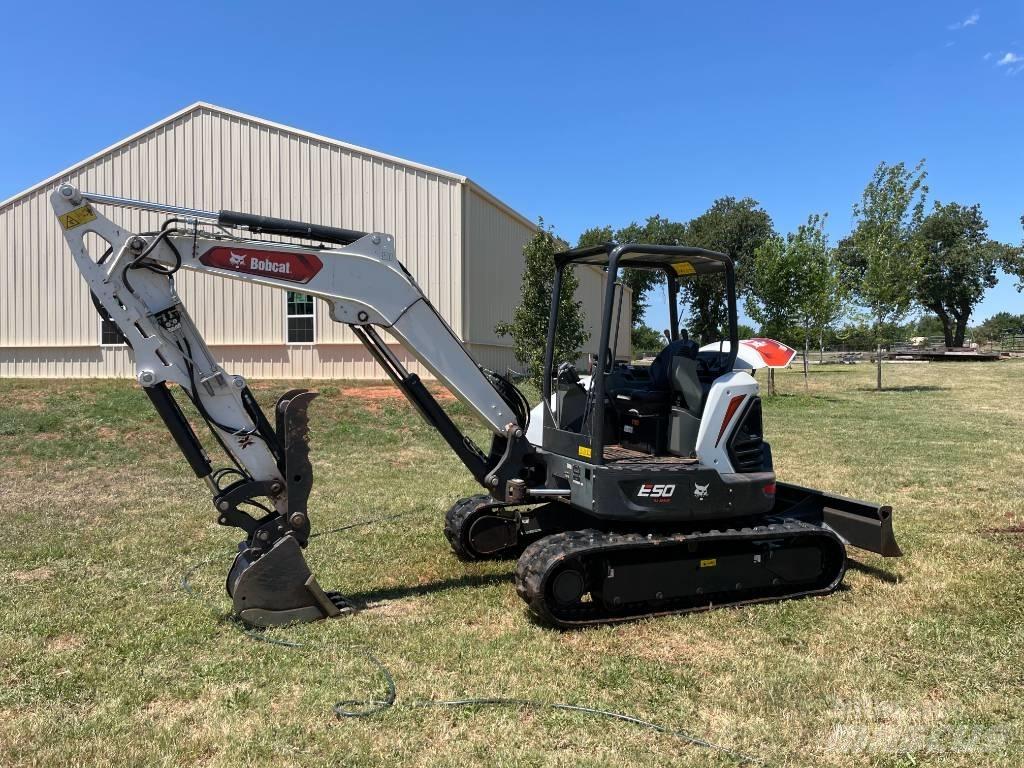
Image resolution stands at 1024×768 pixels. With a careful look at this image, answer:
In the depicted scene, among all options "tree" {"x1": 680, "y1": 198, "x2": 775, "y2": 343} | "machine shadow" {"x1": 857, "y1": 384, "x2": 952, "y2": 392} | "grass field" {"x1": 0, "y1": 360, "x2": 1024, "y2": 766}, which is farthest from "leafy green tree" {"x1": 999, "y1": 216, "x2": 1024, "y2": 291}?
"grass field" {"x1": 0, "y1": 360, "x2": 1024, "y2": 766}

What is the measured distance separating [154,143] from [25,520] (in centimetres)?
1771

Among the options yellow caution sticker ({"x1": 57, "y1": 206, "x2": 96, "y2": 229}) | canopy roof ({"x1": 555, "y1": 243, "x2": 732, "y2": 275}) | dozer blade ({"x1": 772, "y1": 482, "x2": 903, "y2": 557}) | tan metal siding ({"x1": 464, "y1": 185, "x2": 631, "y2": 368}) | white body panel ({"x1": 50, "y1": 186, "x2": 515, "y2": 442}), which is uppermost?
tan metal siding ({"x1": 464, "y1": 185, "x2": 631, "y2": 368})

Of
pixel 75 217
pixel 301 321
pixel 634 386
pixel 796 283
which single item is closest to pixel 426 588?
pixel 634 386

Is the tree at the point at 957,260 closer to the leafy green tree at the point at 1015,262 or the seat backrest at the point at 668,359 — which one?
the leafy green tree at the point at 1015,262

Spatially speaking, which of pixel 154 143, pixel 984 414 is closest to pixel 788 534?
pixel 984 414

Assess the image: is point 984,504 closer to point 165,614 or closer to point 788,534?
point 788,534

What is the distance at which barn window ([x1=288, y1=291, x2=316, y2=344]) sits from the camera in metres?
22.4

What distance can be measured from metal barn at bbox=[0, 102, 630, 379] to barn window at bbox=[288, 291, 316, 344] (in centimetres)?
4

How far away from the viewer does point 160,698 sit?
14.9 feet

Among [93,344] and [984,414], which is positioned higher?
[93,344]

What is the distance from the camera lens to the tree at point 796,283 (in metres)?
27.0

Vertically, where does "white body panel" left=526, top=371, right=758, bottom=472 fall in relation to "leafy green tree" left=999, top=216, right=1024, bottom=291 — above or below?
below

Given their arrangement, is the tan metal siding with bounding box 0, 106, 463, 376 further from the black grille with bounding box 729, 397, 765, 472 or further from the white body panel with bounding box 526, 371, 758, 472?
the white body panel with bounding box 526, 371, 758, 472

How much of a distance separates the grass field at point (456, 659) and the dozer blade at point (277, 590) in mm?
175
